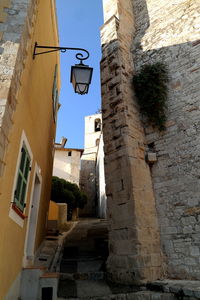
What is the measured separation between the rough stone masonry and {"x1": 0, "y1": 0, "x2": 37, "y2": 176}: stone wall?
8.53 ft

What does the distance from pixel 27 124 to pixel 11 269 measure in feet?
7.44

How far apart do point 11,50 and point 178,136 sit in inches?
142

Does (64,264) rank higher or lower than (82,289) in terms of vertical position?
higher

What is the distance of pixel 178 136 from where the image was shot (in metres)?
4.94

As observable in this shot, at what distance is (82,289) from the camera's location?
3.63 metres

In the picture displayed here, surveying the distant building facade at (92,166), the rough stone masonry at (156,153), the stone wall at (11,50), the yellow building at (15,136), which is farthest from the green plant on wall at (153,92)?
the distant building facade at (92,166)

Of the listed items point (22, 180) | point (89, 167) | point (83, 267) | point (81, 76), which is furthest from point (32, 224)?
point (89, 167)

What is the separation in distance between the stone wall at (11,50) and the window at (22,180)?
2.83ft

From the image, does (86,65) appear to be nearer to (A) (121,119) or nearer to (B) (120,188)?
(A) (121,119)

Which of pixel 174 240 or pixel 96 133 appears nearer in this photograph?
pixel 174 240

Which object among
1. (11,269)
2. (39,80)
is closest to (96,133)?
(39,80)

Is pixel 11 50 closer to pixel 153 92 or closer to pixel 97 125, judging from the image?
pixel 153 92

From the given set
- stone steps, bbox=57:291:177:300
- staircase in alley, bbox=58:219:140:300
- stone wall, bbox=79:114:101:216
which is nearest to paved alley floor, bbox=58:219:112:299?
staircase in alley, bbox=58:219:140:300

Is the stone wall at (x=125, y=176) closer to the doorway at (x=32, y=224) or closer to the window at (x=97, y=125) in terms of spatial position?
the doorway at (x=32, y=224)
